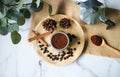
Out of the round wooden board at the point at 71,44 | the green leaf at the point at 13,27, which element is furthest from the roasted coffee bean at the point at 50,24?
the green leaf at the point at 13,27

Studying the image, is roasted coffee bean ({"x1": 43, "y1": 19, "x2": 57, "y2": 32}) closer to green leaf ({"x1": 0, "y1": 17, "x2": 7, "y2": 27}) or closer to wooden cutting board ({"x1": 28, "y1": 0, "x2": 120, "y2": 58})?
wooden cutting board ({"x1": 28, "y1": 0, "x2": 120, "y2": 58})

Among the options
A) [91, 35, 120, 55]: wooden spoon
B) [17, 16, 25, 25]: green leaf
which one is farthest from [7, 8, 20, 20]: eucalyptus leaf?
[91, 35, 120, 55]: wooden spoon

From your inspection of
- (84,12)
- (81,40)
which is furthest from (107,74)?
(84,12)

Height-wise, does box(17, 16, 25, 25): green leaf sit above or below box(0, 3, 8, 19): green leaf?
below

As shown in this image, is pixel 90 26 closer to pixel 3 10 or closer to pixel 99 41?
pixel 99 41

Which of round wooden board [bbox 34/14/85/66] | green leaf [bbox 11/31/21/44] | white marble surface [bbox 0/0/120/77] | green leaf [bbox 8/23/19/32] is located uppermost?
green leaf [bbox 8/23/19/32]

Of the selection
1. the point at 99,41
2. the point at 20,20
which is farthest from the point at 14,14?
the point at 99,41

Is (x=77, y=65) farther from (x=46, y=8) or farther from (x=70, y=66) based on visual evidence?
(x=46, y=8)

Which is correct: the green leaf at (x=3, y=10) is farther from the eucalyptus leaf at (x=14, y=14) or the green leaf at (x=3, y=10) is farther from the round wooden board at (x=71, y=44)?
the round wooden board at (x=71, y=44)

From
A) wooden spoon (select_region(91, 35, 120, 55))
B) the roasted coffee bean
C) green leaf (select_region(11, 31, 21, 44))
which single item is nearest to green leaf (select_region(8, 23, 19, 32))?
green leaf (select_region(11, 31, 21, 44))
